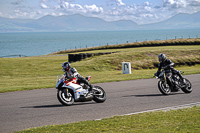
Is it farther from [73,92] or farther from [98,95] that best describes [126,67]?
[73,92]

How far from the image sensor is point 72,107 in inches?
470

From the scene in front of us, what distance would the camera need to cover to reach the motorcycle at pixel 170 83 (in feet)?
46.7

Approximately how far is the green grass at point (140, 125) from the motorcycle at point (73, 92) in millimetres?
3373

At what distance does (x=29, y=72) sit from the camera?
33.6 m

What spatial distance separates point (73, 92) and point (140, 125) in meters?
4.81

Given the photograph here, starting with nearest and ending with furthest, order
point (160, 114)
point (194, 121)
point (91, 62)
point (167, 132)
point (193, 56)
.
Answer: point (167, 132), point (194, 121), point (160, 114), point (91, 62), point (193, 56)

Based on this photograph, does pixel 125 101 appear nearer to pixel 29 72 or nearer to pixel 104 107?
pixel 104 107

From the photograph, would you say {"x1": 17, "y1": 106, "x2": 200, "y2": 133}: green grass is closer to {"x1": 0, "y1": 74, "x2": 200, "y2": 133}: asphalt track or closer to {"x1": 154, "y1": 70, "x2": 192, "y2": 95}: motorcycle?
{"x1": 0, "y1": 74, "x2": 200, "y2": 133}: asphalt track

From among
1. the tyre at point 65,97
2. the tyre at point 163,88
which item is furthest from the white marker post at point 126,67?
the tyre at point 65,97

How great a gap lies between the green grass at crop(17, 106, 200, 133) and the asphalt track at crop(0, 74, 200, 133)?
1.02 m

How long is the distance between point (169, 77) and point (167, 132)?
7563 mm

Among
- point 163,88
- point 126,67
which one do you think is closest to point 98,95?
point 163,88

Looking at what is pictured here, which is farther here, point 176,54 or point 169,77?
point 176,54

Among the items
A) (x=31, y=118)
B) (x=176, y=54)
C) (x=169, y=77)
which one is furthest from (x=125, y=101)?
(x=176, y=54)
